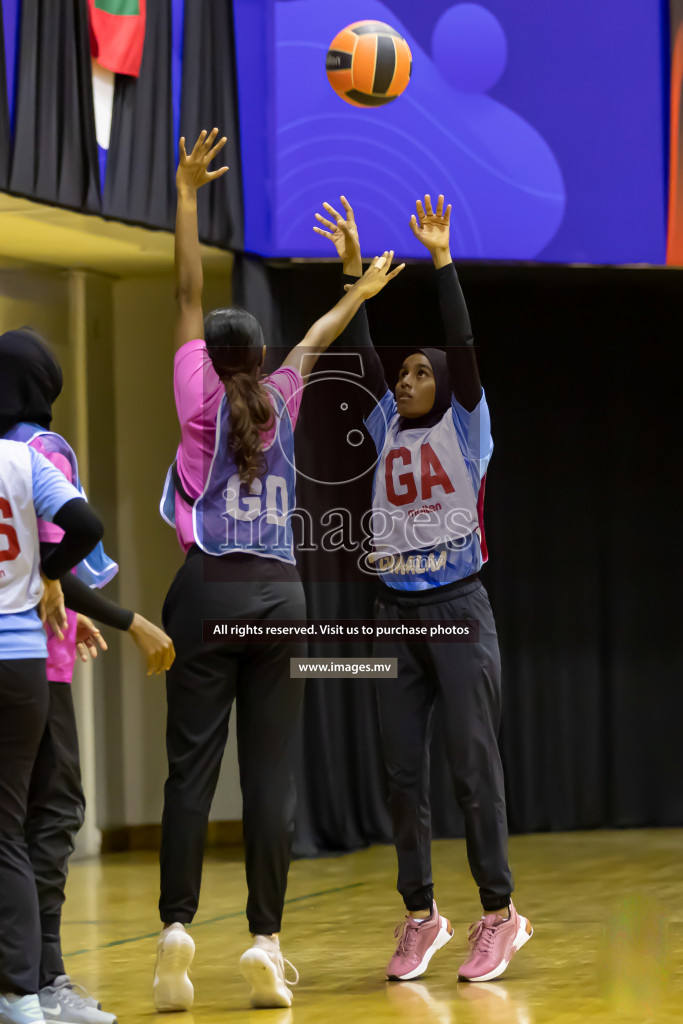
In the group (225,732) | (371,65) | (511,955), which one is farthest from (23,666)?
(371,65)

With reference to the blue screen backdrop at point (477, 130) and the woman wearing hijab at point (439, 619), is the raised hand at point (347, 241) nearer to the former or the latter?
the woman wearing hijab at point (439, 619)

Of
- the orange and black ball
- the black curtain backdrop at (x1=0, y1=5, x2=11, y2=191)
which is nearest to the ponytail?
the black curtain backdrop at (x1=0, y1=5, x2=11, y2=191)

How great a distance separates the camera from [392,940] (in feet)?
12.1

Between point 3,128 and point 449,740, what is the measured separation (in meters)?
2.41

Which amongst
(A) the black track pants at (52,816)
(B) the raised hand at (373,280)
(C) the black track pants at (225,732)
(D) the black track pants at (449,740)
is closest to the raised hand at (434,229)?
(B) the raised hand at (373,280)

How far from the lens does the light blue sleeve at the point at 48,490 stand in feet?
8.27

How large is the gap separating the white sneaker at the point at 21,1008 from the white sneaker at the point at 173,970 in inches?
14.8

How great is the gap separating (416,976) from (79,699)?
289 centimetres

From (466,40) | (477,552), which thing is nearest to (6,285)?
(466,40)

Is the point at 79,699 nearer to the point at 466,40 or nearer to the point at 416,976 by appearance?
the point at 416,976

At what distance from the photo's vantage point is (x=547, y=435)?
6.19 metres

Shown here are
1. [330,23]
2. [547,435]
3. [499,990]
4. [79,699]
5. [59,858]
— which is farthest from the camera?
[547,435]

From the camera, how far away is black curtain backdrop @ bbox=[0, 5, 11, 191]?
4070mm

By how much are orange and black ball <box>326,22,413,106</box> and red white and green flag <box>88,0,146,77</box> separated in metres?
0.77
